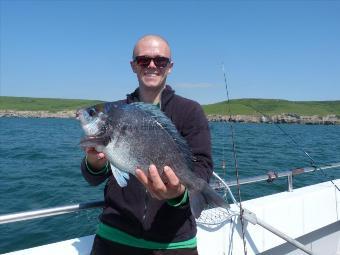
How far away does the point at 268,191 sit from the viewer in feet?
39.5

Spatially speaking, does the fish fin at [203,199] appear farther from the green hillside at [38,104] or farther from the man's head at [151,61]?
the green hillside at [38,104]

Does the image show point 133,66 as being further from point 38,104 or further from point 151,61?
point 38,104

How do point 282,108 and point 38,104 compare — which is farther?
point 38,104

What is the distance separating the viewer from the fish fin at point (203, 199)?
2.39 metres

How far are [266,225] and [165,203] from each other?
6.47ft

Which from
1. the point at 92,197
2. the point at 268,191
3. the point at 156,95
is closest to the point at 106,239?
the point at 156,95

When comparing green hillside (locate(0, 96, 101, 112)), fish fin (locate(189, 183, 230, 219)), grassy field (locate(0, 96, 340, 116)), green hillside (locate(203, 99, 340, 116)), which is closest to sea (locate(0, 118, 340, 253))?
fish fin (locate(189, 183, 230, 219))

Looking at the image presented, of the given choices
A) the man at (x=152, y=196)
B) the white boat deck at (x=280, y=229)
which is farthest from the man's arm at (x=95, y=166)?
the white boat deck at (x=280, y=229)

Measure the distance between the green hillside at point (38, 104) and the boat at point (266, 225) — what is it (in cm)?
12798

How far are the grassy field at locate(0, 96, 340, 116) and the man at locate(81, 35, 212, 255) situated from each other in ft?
347

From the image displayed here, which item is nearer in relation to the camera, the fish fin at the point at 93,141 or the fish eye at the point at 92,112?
the fish fin at the point at 93,141

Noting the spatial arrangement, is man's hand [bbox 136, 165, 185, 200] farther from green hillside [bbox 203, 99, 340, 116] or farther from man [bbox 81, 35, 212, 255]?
green hillside [bbox 203, 99, 340, 116]

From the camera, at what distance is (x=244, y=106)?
437 ft

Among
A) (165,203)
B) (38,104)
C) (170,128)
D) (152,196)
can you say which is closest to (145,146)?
(170,128)
